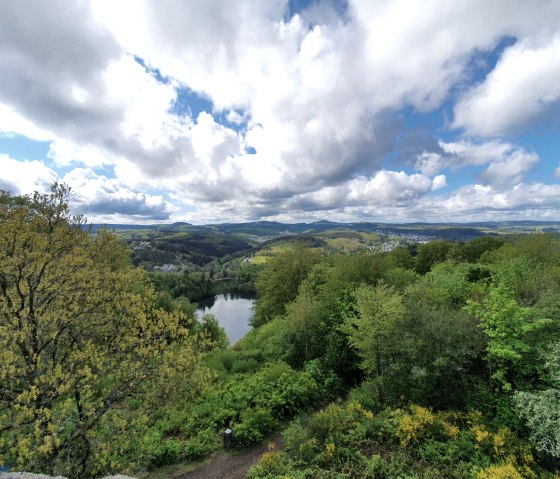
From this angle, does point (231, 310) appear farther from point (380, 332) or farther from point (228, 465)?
point (228, 465)

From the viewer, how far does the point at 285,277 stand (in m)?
33.4

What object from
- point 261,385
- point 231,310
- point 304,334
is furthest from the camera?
point 231,310

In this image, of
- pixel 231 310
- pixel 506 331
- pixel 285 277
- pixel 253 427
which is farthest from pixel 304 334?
pixel 231 310

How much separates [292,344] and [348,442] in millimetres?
9376

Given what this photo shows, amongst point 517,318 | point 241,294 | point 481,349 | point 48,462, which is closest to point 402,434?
point 481,349

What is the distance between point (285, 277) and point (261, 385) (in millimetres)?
18922

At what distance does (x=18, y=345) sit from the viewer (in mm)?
7805

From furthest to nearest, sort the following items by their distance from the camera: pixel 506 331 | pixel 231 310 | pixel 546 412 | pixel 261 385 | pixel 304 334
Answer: pixel 231 310
pixel 304 334
pixel 261 385
pixel 506 331
pixel 546 412

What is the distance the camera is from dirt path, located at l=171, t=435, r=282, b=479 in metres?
10.3

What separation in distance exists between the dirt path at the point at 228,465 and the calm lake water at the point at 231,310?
1638 inches

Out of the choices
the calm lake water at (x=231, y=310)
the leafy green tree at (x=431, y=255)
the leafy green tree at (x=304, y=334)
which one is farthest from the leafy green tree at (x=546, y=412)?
the calm lake water at (x=231, y=310)

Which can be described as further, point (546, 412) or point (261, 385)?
point (261, 385)

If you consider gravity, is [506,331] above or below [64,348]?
below

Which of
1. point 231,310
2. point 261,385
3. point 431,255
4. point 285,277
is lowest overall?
point 231,310
